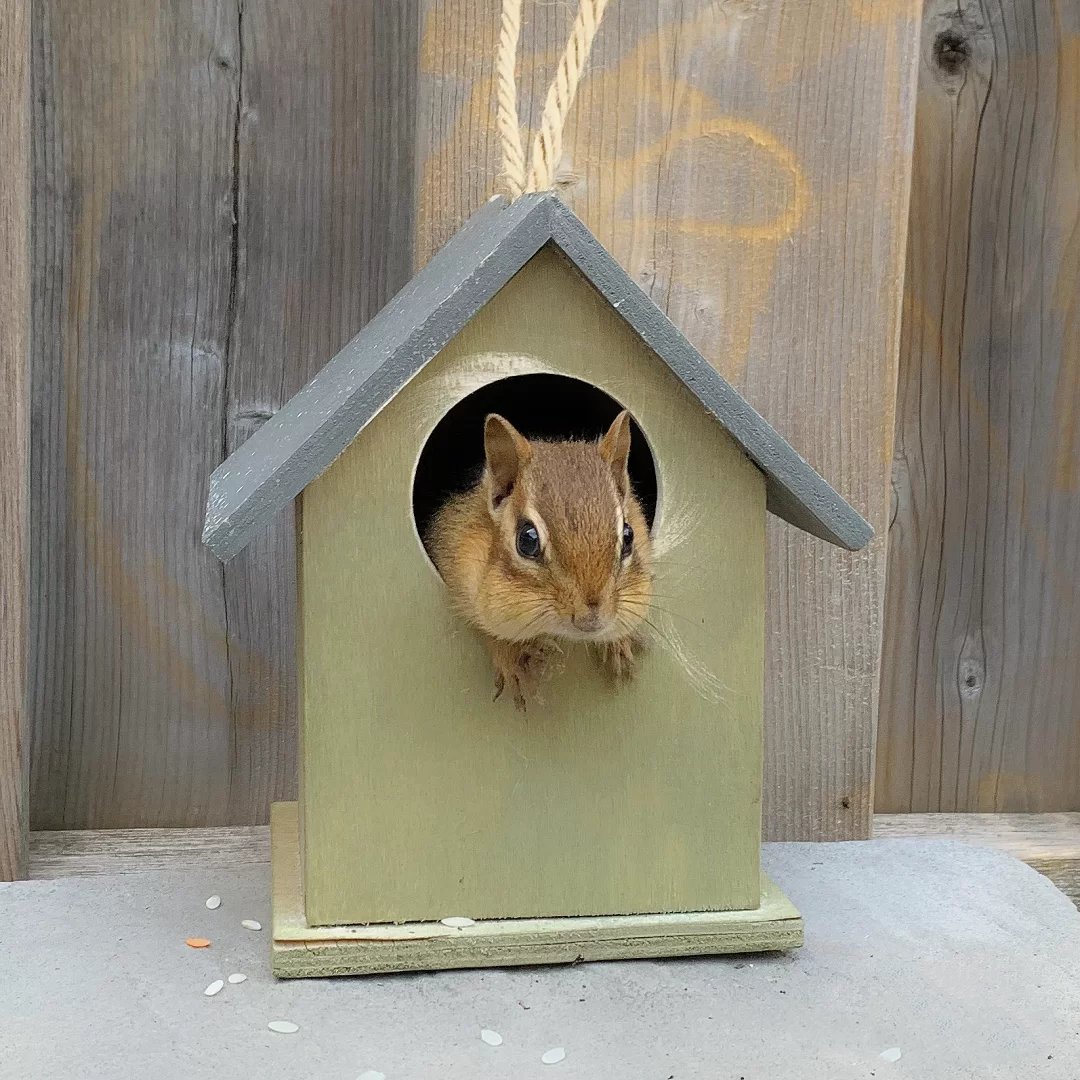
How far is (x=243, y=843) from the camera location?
2.73 meters

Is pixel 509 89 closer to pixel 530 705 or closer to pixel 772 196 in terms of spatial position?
pixel 772 196

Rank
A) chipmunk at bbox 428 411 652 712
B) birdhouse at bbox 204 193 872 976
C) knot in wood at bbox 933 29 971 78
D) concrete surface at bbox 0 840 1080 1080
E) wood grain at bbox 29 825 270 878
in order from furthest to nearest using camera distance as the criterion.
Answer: knot in wood at bbox 933 29 971 78 < wood grain at bbox 29 825 270 878 < birdhouse at bbox 204 193 872 976 < chipmunk at bbox 428 411 652 712 < concrete surface at bbox 0 840 1080 1080

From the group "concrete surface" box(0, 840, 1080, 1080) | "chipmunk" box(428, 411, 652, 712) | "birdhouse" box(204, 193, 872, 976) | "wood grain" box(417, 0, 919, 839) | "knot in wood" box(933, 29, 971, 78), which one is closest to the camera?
"concrete surface" box(0, 840, 1080, 1080)

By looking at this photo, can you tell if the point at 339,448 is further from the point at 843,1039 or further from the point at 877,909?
the point at 877,909

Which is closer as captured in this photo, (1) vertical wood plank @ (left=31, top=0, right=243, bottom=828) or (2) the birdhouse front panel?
(2) the birdhouse front panel

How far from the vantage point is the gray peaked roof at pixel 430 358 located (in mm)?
1812

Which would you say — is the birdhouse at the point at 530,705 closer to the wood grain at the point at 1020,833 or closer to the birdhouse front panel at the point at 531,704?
the birdhouse front panel at the point at 531,704

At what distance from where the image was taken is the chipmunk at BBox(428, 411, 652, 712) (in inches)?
72.4

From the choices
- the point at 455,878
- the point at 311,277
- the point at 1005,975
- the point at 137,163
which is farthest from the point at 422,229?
the point at 1005,975

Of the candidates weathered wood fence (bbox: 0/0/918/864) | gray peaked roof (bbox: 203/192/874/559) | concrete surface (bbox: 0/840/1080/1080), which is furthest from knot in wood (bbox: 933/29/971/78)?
concrete surface (bbox: 0/840/1080/1080)

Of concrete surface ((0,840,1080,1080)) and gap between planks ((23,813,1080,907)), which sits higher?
concrete surface ((0,840,1080,1080))

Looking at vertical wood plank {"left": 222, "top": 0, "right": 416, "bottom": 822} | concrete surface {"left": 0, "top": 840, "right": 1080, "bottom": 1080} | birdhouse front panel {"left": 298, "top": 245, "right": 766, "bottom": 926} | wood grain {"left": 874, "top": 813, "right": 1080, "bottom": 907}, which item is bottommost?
wood grain {"left": 874, "top": 813, "right": 1080, "bottom": 907}

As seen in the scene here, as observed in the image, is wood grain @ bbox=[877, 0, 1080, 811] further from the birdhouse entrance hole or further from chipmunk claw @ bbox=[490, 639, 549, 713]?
chipmunk claw @ bbox=[490, 639, 549, 713]

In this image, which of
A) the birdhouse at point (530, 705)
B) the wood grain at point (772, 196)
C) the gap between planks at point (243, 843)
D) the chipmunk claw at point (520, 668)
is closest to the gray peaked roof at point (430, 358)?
the birdhouse at point (530, 705)
